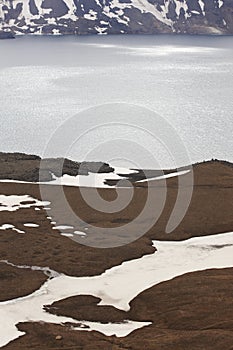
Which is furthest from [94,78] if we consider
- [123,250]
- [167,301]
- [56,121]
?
[167,301]

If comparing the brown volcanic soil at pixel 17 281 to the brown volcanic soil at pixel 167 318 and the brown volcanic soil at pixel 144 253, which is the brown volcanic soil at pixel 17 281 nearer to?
the brown volcanic soil at pixel 144 253

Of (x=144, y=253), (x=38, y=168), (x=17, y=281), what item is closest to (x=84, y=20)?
(x=38, y=168)

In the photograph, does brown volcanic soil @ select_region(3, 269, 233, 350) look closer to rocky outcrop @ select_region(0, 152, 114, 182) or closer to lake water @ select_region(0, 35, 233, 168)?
rocky outcrop @ select_region(0, 152, 114, 182)

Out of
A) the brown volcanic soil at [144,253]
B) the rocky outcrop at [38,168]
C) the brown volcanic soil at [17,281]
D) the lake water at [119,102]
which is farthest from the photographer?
the lake water at [119,102]

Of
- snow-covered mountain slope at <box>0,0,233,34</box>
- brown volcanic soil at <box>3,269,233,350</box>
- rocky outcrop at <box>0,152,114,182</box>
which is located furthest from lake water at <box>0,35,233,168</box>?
snow-covered mountain slope at <box>0,0,233,34</box>

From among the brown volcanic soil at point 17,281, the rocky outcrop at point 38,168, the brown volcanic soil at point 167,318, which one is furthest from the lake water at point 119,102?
the brown volcanic soil at point 167,318

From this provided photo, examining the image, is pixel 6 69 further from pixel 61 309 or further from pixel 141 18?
pixel 61 309
